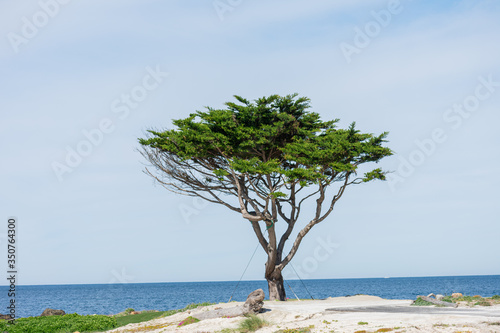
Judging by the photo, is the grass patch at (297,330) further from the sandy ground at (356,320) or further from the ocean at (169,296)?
the ocean at (169,296)

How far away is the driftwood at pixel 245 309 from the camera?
16312mm

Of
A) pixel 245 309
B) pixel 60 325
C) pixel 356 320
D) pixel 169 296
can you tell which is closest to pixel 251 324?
pixel 245 309

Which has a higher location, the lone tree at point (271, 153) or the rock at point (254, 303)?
the lone tree at point (271, 153)

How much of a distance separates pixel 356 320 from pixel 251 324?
307cm

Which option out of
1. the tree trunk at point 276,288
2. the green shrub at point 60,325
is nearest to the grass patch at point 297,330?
the tree trunk at point 276,288

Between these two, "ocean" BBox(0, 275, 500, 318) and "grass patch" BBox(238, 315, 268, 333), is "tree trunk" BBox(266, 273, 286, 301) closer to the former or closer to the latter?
"ocean" BBox(0, 275, 500, 318)

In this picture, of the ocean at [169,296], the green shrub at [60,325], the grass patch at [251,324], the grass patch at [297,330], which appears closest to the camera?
the grass patch at [297,330]

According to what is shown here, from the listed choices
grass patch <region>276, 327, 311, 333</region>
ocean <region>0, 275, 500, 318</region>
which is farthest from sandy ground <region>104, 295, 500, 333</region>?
ocean <region>0, 275, 500, 318</region>

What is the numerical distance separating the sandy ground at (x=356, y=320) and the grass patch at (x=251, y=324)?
0.24 m

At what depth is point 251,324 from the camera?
14.6 metres

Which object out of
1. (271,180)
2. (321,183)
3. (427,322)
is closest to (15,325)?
(271,180)

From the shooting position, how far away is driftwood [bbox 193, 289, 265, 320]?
16.3 m

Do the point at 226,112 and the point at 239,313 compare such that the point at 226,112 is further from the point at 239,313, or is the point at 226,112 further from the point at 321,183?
the point at 239,313

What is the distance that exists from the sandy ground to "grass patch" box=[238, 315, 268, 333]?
9.5 inches
